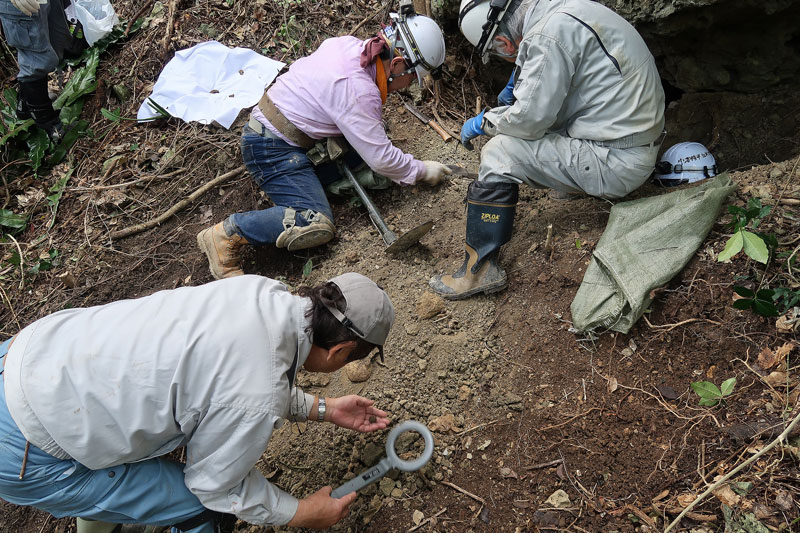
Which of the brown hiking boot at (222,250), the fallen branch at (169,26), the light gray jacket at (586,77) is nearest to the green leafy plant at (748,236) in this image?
the light gray jacket at (586,77)

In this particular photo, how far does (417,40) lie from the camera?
3475 millimetres

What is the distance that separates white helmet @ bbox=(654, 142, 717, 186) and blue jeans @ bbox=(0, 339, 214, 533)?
3.12m

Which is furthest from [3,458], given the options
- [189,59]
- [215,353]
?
[189,59]

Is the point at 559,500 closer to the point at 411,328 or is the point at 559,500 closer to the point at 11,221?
the point at 411,328

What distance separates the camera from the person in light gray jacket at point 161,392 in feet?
5.90

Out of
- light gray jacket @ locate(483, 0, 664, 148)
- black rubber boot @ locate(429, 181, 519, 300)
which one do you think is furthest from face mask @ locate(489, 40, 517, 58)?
black rubber boot @ locate(429, 181, 519, 300)

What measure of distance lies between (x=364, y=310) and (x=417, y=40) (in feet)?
7.15

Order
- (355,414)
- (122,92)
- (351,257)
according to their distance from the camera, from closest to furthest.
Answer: (355,414), (351,257), (122,92)

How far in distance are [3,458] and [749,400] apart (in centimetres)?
279

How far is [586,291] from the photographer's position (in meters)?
2.75

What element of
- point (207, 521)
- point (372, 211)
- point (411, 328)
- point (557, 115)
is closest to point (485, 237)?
point (411, 328)

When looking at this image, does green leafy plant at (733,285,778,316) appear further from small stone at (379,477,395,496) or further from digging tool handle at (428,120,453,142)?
digging tool handle at (428,120,453,142)

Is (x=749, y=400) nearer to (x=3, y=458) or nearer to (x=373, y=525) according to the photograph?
(x=373, y=525)

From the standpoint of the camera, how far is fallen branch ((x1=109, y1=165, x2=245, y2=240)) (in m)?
4.22
